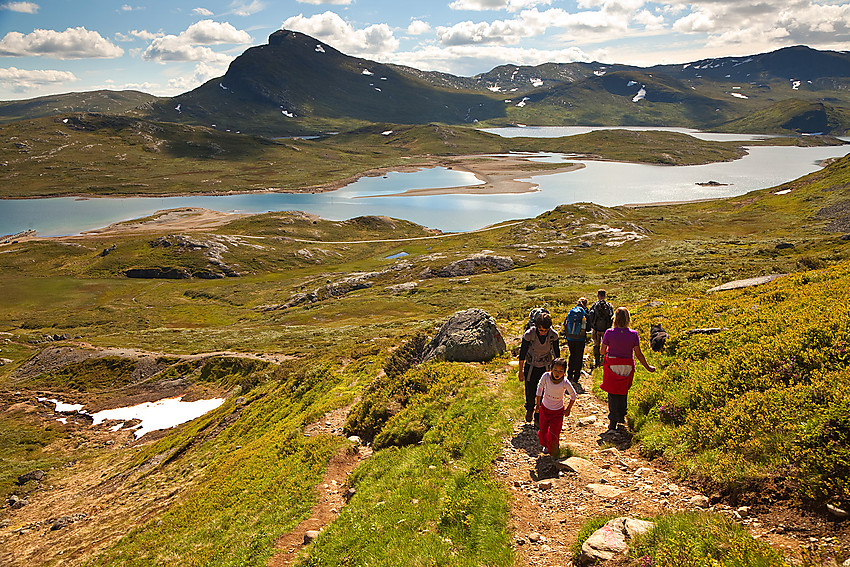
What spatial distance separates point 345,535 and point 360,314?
6894 centimetres

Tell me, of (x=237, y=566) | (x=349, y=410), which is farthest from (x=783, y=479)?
(x=349, y=410)

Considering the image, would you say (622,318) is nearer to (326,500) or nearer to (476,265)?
(326,500)

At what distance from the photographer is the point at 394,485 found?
14234 millimetres

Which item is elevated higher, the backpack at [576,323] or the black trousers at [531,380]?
the backpack at [576,323]

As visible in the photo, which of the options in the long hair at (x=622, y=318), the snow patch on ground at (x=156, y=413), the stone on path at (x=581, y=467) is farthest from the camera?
the snow patch on ground at (x=156, y=413)

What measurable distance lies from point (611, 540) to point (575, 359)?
9.41 m

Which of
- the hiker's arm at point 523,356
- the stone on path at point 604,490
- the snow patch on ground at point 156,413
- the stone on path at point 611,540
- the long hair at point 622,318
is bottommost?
the snow patch on ground at point 156,413

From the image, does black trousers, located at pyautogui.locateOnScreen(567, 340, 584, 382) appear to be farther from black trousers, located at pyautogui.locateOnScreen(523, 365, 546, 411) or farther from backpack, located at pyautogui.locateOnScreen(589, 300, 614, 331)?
black trousers, located at pyautogui.locateOnScreen(523, 365, 546, 411)

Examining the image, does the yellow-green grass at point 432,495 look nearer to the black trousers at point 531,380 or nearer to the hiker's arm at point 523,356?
the black trousers at point 531,380

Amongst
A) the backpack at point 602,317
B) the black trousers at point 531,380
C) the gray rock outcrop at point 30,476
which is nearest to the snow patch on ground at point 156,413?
the gray rock outcrop at point 30,476

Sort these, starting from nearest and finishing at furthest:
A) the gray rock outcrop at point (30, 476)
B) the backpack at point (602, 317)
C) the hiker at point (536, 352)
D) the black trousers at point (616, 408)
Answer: the black trousers at point (616, 408)
the hiker at point (536, 352)
the backpack at point (602, 317)
the gray rock outcrop at point (30, 476)

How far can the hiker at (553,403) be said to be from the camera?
12188mm

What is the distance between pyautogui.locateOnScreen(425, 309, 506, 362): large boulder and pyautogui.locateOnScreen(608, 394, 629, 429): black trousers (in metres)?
10.7

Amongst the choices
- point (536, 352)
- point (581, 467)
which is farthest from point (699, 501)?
point (536, 352)
